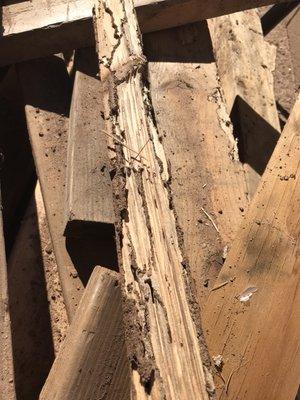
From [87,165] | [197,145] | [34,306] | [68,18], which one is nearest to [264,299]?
[197,145]

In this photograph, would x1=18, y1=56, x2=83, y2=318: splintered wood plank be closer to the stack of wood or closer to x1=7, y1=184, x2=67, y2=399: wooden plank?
the stack of wood

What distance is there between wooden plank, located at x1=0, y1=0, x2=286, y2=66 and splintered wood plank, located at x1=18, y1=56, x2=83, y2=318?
0.11 m

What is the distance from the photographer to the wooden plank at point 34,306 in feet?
6.26

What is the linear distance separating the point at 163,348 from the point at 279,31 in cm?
214

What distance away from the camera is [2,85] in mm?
2289

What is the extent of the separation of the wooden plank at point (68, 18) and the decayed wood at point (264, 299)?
24.0 inches

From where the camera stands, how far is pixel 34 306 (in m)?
2.00

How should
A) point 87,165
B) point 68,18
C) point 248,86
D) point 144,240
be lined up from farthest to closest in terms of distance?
point 248,86 → point 68,18 → point 87,165 → point 144,240

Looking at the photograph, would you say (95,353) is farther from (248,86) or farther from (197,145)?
(248,86)

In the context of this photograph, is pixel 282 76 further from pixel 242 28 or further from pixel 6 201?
pixel 6 201

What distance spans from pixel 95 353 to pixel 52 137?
79 centimetres

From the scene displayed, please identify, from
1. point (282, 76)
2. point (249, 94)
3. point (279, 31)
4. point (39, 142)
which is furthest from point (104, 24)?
point (279, 31)

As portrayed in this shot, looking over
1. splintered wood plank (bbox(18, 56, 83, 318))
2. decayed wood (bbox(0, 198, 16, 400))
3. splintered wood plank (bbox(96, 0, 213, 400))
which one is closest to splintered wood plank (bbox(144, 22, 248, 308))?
splintered wood plank (bbox(96, 0, 213, 400))

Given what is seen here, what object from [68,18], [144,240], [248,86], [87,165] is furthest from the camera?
[248,86]
